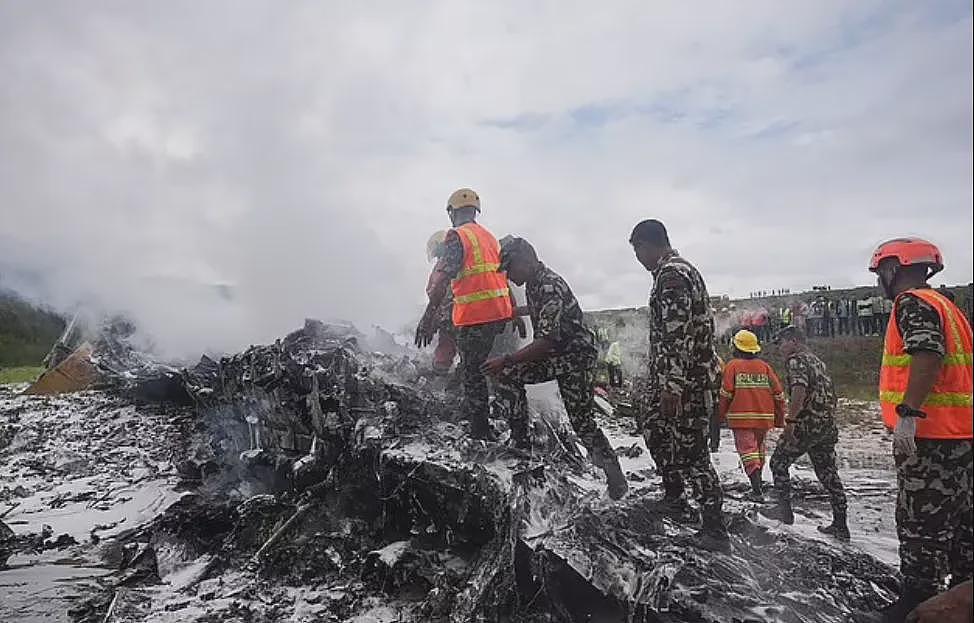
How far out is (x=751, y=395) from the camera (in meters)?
5.34

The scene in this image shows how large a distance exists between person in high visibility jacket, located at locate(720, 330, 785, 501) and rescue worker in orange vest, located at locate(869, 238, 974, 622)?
2.33 m

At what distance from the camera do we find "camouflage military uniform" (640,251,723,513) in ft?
11.6

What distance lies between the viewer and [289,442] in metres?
6.45

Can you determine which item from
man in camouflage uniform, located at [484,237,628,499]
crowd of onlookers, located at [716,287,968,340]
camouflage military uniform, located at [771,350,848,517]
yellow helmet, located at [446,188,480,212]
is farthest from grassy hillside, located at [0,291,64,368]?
crowd of onlookers, located at [716,287,968,340]

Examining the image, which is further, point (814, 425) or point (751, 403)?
point (751, 403)

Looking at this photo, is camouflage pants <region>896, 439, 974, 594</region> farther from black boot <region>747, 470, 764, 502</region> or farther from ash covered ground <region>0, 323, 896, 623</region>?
black boot <region>747, 470, 764, 502</region>

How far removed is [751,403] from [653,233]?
7.54ft

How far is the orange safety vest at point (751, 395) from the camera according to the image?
530 centimetres

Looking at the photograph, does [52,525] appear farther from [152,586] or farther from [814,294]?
[814,294]

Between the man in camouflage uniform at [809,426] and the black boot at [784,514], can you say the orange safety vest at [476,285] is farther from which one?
the black boot at [784,514]

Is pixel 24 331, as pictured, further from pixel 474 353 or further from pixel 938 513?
pixel 938 513

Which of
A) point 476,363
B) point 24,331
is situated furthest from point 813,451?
point 24,331

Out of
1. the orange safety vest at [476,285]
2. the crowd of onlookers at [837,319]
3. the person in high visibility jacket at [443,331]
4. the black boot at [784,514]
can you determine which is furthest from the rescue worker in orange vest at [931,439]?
the crowd of onlookers at [837,319]

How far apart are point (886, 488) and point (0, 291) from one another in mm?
14200
